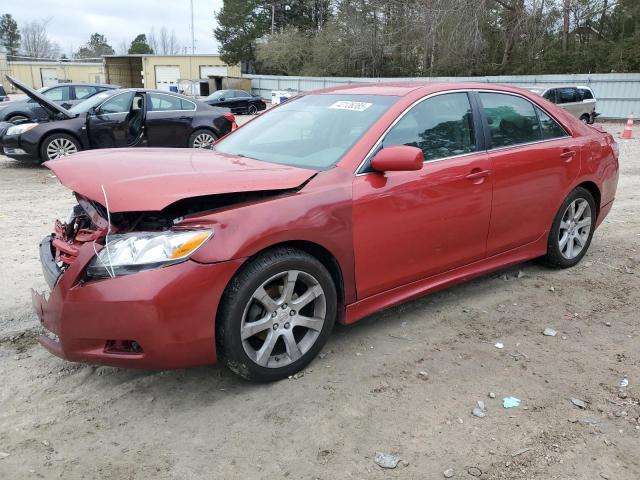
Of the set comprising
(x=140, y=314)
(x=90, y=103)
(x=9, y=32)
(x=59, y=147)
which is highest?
(x=9, y=32)

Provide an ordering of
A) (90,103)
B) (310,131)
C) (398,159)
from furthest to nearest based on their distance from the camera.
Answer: (90,103) < (310,131) < (398,159)

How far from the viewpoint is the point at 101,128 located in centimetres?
974

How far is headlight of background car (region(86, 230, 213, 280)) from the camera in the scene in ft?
8.50

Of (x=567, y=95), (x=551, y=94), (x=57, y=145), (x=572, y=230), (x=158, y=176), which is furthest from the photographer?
(x=567, y=95)

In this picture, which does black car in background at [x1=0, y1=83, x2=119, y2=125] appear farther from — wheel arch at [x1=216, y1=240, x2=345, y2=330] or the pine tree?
the pine tree

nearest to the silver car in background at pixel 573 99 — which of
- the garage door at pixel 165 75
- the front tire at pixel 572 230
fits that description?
the front tire at pixel 572 230

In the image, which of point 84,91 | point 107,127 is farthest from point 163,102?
point 84,91

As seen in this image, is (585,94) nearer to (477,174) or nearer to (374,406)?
(477,174)

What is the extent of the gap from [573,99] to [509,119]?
1688cm

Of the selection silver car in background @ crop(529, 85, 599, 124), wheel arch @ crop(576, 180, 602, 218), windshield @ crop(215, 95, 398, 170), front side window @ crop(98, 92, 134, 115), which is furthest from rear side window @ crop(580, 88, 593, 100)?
windshield @ crop(215, 95, 398, 170)

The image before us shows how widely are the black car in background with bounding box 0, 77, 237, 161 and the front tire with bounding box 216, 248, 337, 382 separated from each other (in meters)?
7.36

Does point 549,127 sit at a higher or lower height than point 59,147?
higher

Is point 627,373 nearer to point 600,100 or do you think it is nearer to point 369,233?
point 369,233

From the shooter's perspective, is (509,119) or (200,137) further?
(200,137)
